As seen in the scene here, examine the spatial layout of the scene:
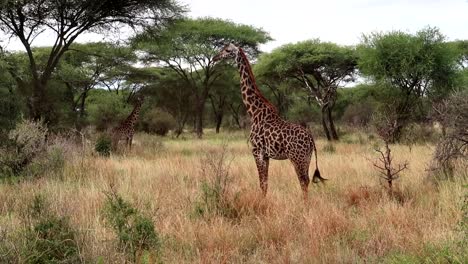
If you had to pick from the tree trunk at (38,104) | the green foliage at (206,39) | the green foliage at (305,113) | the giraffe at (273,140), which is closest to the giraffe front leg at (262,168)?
the giraffe at (273,140)

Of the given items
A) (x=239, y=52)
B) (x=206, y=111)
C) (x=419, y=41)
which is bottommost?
(x=206, y=111)

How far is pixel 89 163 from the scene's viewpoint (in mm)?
8430

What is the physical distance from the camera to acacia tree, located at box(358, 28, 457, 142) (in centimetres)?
1533

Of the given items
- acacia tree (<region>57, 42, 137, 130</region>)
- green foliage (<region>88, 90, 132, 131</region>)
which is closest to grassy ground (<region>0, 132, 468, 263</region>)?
acacia tree (<region>57, 42, 137, 130</region>)

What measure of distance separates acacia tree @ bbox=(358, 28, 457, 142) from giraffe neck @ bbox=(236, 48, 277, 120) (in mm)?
9913

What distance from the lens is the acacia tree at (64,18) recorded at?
12133 mm

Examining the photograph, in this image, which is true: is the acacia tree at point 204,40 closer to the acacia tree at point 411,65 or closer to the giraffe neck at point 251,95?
the acacia tree at point 411,65

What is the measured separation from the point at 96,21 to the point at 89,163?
5.99 meters

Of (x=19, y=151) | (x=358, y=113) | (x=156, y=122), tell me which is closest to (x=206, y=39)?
(x=156, y=122)

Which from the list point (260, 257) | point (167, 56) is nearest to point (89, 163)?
point (260, 257)

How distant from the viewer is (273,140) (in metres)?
5.79

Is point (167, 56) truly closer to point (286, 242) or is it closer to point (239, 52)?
point (239, 52)

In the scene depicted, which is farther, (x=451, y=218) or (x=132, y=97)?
(x=132, y=97)

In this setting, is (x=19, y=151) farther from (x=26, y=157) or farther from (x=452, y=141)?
(x=452, y=141)
